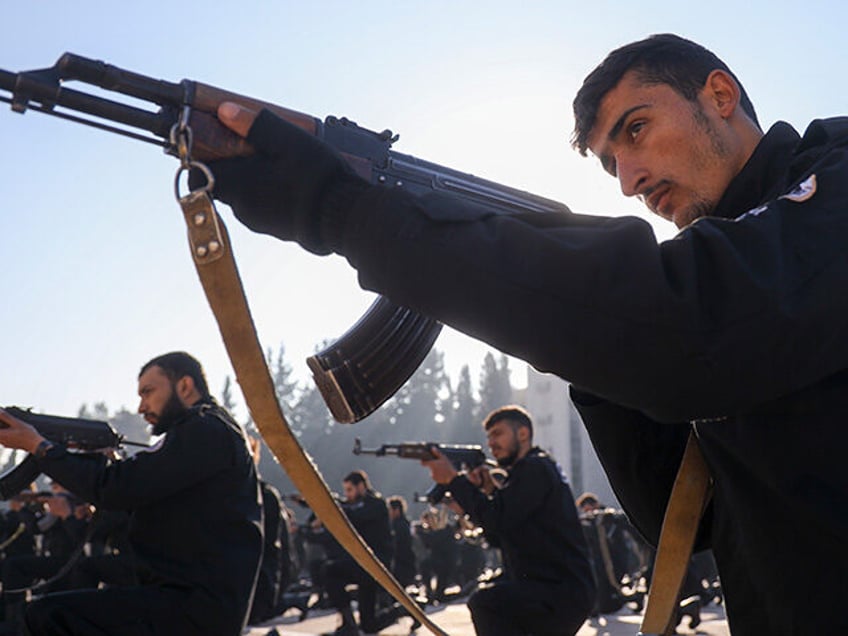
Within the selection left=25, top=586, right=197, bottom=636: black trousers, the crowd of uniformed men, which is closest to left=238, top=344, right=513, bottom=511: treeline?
the crowd of uniformed men

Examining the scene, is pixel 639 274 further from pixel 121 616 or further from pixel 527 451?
pixel 527 451

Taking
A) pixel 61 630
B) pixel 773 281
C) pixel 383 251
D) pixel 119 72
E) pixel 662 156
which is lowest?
pixel 61 630

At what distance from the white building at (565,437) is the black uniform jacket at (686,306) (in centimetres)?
4260

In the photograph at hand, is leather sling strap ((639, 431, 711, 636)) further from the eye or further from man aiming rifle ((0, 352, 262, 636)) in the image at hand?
man aiming rifle ((0, 352, 262, 636))

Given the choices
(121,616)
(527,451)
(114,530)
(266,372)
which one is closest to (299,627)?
(114,530)

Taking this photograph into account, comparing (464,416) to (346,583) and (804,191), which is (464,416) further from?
(804,191)

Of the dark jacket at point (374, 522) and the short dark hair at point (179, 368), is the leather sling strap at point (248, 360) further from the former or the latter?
the dark jacket at point (374, 522)

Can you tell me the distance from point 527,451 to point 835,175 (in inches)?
211

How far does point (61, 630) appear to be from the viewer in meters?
3.63

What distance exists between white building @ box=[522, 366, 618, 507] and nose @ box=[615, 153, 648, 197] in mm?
42322

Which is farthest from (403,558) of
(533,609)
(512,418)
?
(533,609)

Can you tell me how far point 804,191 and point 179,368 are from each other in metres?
→ 4.09

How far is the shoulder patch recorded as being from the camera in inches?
44.0

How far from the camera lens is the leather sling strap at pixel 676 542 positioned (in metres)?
1.51
